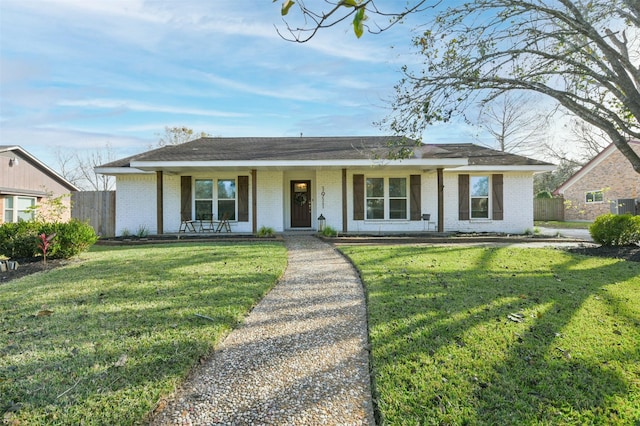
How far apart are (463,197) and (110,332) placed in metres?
13.7

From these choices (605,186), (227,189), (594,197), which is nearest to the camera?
(227,189)

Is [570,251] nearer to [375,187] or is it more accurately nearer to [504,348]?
[375,187]

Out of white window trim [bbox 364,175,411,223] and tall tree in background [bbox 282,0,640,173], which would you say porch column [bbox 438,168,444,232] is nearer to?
white window trim [bbox 364,175,411,223]

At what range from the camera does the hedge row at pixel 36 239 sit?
25.6 ft

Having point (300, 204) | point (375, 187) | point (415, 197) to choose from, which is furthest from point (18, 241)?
point (415, 197)

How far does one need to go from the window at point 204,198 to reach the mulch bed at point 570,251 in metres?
Answer: 6.25

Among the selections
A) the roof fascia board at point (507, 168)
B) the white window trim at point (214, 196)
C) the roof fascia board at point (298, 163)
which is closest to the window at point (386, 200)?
the roof fascia board at point (298, 163)

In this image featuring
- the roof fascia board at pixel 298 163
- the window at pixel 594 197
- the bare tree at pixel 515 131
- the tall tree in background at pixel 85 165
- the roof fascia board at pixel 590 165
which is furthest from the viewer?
the tall tree in background at pixel 85 165

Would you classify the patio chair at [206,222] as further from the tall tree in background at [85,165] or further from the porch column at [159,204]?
the tall tree in background at [85,165]

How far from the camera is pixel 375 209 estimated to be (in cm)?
1407

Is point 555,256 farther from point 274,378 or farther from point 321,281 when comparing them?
point 274,378

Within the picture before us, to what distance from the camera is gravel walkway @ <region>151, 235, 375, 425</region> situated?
6.89 ft

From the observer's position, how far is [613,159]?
877 inches

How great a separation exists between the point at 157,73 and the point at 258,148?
6694mm
